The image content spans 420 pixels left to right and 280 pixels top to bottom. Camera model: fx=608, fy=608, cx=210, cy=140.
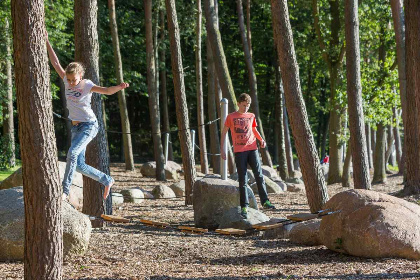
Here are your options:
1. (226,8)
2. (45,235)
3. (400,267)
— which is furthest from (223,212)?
(226,8)

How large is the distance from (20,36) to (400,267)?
429cm

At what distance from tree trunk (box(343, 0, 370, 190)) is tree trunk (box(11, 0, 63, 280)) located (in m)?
9.06

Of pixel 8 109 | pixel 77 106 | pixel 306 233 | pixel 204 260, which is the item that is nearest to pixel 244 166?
pixel 306 233

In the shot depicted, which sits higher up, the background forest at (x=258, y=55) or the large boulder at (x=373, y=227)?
the background forest at (x=258, y=55)

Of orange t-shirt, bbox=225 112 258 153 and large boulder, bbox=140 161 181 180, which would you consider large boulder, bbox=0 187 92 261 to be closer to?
orange t-shirt, bbox=225 112 258 153

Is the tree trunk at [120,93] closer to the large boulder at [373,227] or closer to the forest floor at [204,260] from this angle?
the forest floor at [204,260]

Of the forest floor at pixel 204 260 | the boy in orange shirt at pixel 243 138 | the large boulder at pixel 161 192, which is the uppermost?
the boy in orange shirt at pixel 243 138

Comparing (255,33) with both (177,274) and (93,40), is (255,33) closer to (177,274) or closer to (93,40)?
(93,40)

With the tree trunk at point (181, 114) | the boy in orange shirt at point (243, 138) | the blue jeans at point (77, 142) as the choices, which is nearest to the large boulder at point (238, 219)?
the boy in orange shirt at point (243, 138)

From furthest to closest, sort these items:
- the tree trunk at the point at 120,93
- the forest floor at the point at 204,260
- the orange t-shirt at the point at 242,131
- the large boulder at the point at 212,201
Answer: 1. the tree trunk at the point at 120,93
2. the large boulder at the point at 212,201
3. the orange t-shirt at the point at 242,131
4. the forest floor at the point at 204,260

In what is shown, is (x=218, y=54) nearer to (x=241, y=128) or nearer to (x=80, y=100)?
(x=241, y=128)

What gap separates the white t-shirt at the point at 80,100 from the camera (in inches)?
294

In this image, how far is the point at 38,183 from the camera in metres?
4.84

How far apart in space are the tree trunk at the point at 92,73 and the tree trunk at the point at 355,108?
598 centimetres
